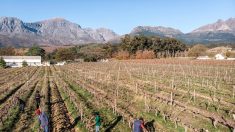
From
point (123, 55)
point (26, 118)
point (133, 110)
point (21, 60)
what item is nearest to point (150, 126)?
point (133, 110)

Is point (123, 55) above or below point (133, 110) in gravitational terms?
above

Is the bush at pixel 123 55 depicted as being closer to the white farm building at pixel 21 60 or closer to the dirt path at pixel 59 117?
the white farm building at pixel 21 60

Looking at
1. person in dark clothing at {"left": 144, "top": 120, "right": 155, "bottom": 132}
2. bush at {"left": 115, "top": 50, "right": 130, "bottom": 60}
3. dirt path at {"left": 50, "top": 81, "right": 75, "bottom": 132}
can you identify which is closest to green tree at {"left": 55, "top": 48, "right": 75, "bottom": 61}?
bush at {"left": 115, "top": 50, "right": 130, "bottom": 60}

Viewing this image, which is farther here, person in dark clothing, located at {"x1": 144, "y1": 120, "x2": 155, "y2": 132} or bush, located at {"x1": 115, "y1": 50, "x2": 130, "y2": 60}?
bush, located at {"x1": 115, "y1": 50, "x2": 130, "y2": 60}

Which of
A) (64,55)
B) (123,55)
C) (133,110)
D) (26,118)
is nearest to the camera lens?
(26,118)

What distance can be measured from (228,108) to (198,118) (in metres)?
3.93

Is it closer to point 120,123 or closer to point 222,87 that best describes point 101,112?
point 120,123

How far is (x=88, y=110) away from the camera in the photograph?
89.5ft

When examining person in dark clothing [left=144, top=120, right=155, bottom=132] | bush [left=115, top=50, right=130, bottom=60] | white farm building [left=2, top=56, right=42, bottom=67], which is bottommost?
person in dark clothing [left=144, top=120, right=155, bottom=132]

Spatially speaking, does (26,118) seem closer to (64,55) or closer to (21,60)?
(21,60)

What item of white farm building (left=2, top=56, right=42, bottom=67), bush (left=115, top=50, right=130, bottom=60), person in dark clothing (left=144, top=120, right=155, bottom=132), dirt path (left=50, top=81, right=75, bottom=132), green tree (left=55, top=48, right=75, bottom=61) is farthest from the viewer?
green tree (left=55, top=48, right=75, bottom=61)

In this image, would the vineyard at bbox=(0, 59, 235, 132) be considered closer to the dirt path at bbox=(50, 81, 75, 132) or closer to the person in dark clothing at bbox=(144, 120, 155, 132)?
the dirt path at bbox=(50, 81, 75, 132)

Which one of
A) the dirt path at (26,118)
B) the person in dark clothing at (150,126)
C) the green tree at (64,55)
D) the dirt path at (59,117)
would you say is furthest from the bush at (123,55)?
the person in dark clothing at (150,126)

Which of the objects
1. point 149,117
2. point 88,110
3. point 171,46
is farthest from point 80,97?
point 171,46
